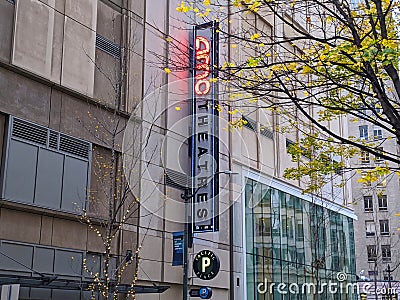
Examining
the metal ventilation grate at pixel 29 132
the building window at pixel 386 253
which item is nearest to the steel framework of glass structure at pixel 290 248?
the metal ventilation grate at pixel 29 132

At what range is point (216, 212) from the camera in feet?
73.2

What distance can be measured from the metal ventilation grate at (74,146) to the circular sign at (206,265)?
627 cm

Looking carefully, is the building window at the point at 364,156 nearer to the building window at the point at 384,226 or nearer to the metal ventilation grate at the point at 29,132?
the metal ventilation grate at the point at 29,132

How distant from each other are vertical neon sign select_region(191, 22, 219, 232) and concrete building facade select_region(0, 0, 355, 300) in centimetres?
48

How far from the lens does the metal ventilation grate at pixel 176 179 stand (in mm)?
21431

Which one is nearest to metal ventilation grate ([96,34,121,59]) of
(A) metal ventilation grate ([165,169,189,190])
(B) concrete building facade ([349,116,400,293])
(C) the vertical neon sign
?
(C) the vertical neon sign

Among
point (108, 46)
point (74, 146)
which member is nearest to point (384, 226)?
point (108, 46)

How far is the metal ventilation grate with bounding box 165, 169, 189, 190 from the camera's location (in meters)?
21.4

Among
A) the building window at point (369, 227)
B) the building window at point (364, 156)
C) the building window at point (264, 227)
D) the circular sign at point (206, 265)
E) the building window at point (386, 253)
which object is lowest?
the circular sign at point (206, 265)

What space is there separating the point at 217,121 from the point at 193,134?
1268 mm

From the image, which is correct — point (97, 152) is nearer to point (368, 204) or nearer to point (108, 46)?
point (108, 46)

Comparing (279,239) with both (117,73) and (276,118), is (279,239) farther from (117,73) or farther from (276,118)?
(117,73)

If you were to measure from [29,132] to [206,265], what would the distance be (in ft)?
28.3

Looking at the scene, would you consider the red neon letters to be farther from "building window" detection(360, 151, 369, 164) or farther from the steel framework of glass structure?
"building window" detection(360, 151, 369, 164)
